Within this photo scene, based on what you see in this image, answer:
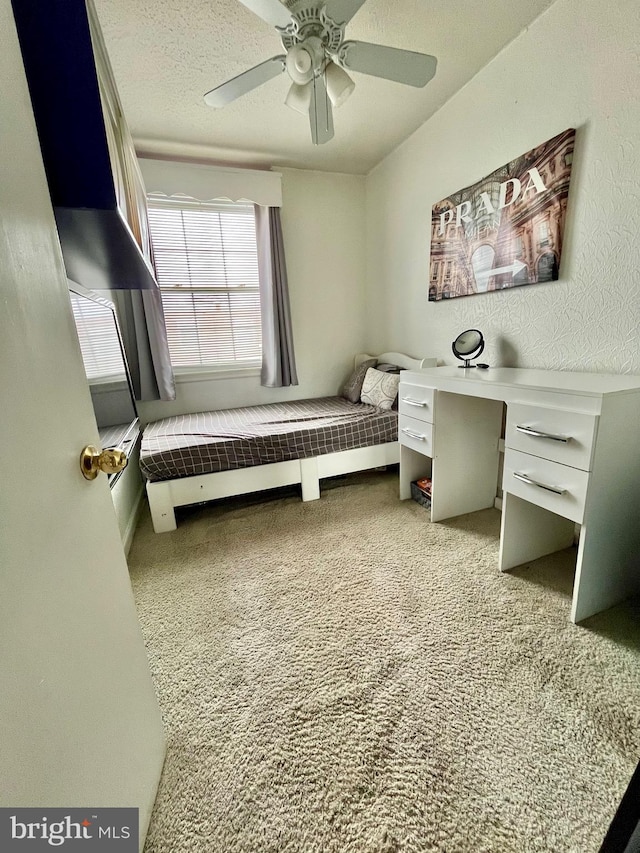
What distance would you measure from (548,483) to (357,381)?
1962 millimetres

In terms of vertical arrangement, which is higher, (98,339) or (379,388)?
(98,339)

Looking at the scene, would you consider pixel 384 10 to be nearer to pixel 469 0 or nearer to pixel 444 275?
pixel 469 0

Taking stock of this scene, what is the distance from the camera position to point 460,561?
5.54 feet

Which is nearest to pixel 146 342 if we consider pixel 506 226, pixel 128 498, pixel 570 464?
pixel 128 498

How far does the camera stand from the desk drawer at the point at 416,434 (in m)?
1.97

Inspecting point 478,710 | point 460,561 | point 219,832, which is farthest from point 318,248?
point 219,832

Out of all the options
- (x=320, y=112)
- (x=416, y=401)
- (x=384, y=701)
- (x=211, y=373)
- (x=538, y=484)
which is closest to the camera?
(x=384, y=701)

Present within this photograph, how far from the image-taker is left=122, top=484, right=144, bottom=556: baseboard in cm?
190

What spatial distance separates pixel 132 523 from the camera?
2082 millimetres

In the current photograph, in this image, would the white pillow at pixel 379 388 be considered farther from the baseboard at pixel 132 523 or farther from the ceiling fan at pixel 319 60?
the baseboard at pixel 132 523

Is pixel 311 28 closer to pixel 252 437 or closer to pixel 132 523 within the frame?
pixel 252 437

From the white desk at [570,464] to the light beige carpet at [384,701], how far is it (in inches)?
5.6

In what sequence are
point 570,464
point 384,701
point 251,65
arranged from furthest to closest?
1. point 251,65
2. point 570,464
3. point 384,701

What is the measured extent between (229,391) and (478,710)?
9.02 ft
